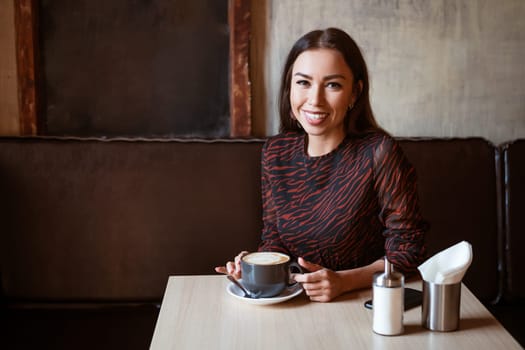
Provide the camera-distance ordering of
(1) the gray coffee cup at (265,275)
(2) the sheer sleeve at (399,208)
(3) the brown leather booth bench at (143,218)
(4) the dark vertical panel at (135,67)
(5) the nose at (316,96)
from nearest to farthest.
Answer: (1) the gray coffee cup at (265,275) < (2) the sheer sleeve at (399,208) < (5) the nose at (316,96) < (3) the brown leather booth bench at (143,218) < (4) the dark vertical panel at (135,67)

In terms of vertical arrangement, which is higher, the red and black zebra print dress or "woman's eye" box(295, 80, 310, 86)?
"woman's eye" box(295, 80, 310, 86)

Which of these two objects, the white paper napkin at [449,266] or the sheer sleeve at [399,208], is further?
the sheer sleeve at [399,208]

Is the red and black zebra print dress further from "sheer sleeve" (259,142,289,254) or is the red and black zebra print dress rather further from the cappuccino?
the cappuccino

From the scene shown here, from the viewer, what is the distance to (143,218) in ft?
5.93

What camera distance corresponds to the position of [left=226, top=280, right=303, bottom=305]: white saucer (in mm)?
1066

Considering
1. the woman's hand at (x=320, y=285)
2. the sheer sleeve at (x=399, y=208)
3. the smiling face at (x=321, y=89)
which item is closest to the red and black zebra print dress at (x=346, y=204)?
the sheer sleeve at (x=399, y=208)

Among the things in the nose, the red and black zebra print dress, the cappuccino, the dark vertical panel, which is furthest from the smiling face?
the dark vertical panel

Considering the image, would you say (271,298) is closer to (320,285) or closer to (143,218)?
(320,285)

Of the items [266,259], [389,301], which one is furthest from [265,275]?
[389,301]

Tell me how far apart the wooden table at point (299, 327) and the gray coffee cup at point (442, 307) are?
1 cm

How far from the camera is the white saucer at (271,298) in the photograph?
1066 mm

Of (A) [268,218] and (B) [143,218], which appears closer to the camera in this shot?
(A) [268,218]

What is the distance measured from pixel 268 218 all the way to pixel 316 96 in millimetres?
390

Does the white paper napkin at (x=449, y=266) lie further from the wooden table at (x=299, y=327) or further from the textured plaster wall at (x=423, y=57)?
the textured plaster wall at (x=423, y=57)
